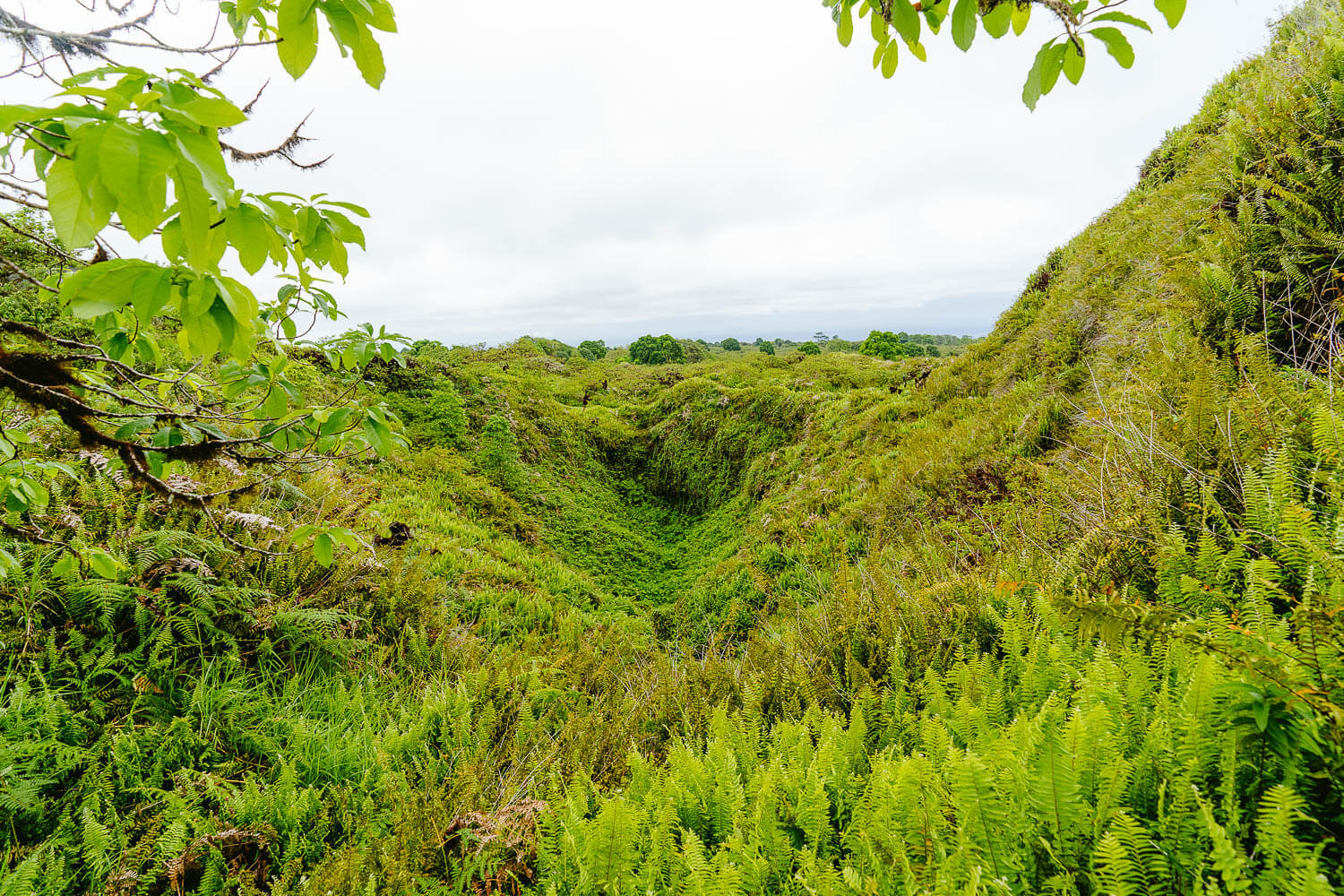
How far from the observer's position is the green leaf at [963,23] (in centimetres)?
141

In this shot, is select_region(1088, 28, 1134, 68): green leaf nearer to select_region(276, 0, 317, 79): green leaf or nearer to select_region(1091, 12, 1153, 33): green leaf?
select_region(1091, 12, 1153, 33): green leaf

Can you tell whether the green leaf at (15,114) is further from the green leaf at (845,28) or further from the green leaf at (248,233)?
the green leaf at (845,28)

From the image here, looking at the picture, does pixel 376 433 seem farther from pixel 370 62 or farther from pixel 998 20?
pixel 998 20

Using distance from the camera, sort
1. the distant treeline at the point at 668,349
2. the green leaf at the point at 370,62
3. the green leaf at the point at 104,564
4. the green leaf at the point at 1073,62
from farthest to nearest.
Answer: the distant treeline at the point at 668,349
the green leaf at the point at 104,564
the green leaf at the point at 1073,62
the green leaf at the point at 370,62

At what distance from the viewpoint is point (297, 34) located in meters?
1.13

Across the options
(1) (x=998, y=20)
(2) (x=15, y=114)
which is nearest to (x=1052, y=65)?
(1) (x=998, y=20)

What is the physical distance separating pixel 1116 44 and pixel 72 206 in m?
2.46

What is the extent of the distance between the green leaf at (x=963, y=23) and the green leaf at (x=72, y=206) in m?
2.09

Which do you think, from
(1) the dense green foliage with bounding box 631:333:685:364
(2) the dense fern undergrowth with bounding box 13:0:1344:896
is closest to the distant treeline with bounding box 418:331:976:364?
(1) the dense green foliage with bounding box 631:333:685:364

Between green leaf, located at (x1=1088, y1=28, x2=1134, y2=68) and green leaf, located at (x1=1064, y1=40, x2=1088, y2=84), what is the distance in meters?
0.07

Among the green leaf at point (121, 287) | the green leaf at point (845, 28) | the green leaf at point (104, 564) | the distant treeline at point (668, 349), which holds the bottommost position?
the green leaf at point (104, 564)

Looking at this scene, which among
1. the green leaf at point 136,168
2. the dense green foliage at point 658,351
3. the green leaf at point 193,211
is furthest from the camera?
the dense green foliage at point 658,351

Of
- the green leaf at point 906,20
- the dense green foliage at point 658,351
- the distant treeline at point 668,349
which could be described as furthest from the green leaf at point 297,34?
the dense green foliage at point 658,351

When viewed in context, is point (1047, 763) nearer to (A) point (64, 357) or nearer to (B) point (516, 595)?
(A) point (64, 357)
